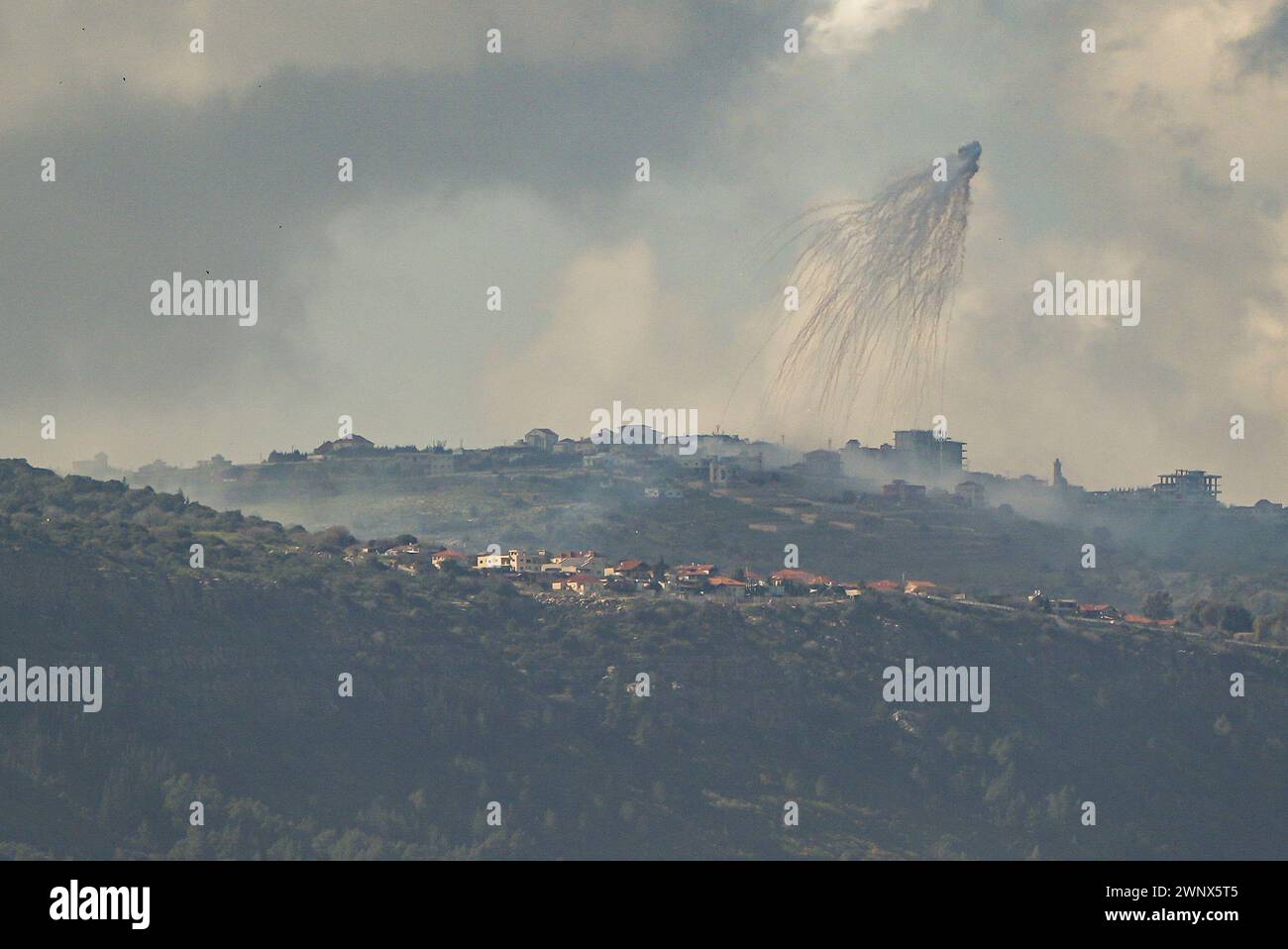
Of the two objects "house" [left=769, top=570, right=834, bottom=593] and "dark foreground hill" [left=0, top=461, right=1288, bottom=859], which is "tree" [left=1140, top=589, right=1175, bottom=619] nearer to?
"dark foreground hill" [left=0, top=461, right=1288, bottom=859]

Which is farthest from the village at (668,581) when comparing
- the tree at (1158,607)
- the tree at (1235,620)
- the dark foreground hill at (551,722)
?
the tree at (1235,620)

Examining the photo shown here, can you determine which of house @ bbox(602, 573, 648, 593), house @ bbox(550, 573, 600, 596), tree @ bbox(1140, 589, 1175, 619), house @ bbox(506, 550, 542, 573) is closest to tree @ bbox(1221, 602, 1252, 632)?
tree @ bbox(1140, 589, 1175, 619)

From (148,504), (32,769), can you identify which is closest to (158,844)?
(32,769)

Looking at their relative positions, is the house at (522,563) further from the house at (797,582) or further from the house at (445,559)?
the house at (797,582)

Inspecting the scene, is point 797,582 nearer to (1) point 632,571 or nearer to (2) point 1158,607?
(1) point 632,571

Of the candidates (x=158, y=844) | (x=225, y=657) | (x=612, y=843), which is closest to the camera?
(x=158, y=844)

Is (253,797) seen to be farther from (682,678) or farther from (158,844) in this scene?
(682,678)
